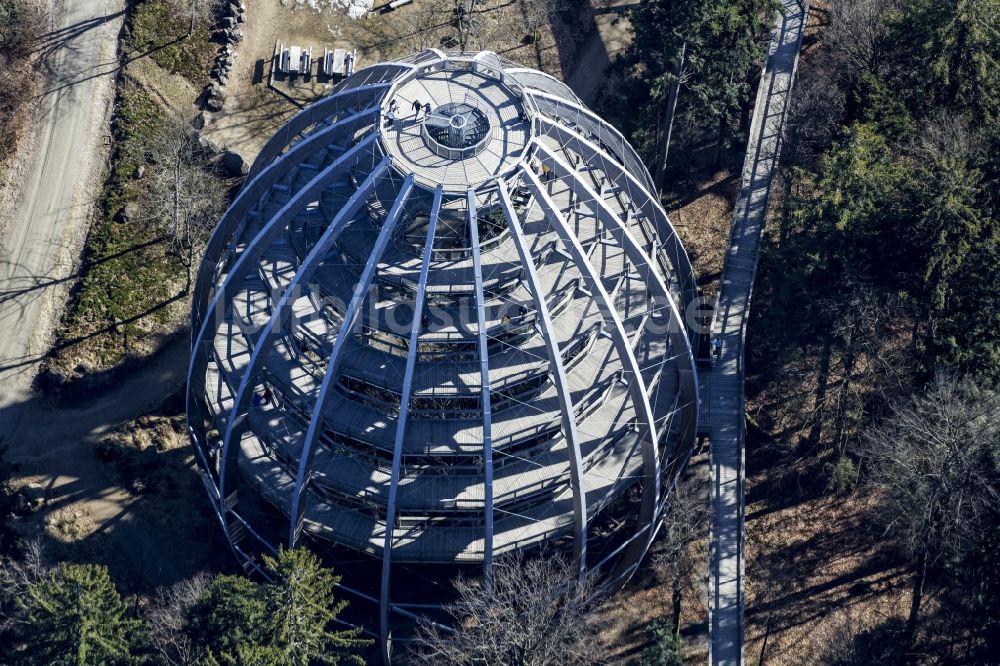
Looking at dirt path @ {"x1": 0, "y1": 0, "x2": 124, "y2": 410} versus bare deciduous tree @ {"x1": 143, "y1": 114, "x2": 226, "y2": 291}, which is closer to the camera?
dirt path @ {"x1": 0, "y1": 0, "x2": 124, "y2": 410}

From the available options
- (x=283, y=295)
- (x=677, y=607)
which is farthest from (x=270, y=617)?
(x=677, y=607)

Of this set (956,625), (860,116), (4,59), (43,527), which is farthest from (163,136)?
(956,625)

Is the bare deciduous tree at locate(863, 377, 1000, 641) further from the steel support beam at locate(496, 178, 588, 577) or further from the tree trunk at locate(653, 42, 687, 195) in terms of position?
the tree trunk at locate(653, 42, 687, 195)

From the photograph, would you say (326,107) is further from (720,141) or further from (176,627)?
(720,141)

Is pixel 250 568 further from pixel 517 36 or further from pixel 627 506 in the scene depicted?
pixel 517 36

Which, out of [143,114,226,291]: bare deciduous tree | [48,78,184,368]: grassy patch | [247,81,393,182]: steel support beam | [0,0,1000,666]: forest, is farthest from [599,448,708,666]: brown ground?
[143,114,226,291]: bare deciduous tree

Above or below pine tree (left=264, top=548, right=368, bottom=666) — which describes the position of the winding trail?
above

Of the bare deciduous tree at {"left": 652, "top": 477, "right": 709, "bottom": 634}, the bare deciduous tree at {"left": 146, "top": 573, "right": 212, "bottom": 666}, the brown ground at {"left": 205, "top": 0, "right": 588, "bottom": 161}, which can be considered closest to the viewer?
the bare deciduous tree at {"left": 146, "top": 573, "right": 212, "bottom": 666}
